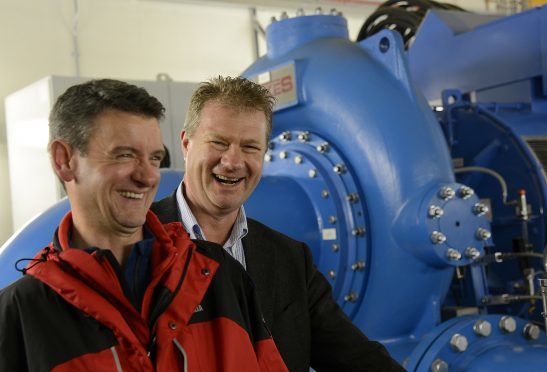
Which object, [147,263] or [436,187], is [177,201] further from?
[436,187]

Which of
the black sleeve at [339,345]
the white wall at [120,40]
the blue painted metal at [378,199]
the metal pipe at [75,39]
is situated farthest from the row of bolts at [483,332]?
the metal pipe at [75,39]

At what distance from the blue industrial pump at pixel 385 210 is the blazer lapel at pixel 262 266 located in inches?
25.4

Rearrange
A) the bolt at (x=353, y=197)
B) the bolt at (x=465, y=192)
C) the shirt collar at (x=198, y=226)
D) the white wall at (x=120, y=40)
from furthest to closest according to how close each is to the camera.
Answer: the white wall at (x=120, y=40)
the bolt at (x=353, y=197)
the bolt at (x=465, y=192)
the shirt collar at (x=198, y=226)

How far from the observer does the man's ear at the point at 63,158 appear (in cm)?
114

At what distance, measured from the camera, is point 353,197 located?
7.43 ft

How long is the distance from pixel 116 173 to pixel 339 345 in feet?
1.97

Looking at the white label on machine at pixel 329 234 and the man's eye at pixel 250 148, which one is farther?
the white label on machine at pixel 329 234

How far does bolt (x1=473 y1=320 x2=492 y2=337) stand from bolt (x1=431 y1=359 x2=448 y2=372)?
0.49 ft

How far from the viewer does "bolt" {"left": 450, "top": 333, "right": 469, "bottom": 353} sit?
2092 mm

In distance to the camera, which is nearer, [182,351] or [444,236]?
[182,351]

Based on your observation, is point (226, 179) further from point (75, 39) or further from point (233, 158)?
point (75, 39)

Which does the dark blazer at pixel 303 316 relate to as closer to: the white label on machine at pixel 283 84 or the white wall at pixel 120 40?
the white label on machine at pixel 283 84

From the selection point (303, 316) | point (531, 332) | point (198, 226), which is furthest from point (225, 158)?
point (531, 332)

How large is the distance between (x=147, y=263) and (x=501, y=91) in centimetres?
248
